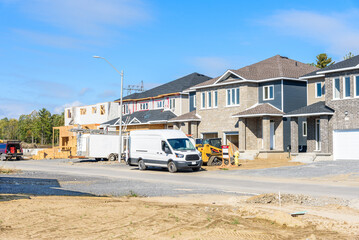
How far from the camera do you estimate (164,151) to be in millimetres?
27953

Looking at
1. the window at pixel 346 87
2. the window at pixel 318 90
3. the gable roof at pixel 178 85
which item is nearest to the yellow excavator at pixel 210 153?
the window at pixel 346 87

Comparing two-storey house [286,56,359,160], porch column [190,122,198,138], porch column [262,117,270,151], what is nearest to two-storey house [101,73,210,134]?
porch column [190,122,198,138]

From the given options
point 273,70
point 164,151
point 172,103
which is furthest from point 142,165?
point 172,103

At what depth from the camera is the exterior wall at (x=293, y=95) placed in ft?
132

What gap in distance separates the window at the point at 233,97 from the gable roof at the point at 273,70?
999 millimetres

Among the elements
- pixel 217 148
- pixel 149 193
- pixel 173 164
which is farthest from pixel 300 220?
pixel 217 148

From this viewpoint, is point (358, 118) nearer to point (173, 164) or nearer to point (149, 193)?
point (173, 164)

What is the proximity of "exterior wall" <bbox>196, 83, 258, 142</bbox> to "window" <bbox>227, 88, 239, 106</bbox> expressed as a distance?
386 millimetres

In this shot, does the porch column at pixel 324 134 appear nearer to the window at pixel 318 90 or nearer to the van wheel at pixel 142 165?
the window at pixel 318 90

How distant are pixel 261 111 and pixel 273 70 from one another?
5.86 m

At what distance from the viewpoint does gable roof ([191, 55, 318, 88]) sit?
41328 mm

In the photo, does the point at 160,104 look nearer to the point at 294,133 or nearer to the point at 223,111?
the point at 223,111

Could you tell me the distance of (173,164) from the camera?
89.4ft

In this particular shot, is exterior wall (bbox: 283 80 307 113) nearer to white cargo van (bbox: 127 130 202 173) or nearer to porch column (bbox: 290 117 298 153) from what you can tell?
porch column (bbox: 290 117 298 153)
